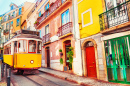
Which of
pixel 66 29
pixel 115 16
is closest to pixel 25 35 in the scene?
pixel 66 29

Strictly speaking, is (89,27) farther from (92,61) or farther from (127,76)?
(127,76)

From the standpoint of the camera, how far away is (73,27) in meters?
10.3

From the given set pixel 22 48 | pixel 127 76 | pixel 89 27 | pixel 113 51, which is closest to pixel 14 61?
pixel 22 48

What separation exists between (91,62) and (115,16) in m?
3.80

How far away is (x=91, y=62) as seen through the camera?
27.8 ft

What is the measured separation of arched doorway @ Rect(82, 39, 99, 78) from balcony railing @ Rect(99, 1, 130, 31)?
1.56 m

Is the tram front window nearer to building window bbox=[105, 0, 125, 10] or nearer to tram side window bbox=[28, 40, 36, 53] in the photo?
tram side window bbox=[28, 40, 36, 53]

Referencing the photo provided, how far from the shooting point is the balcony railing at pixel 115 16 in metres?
6.12

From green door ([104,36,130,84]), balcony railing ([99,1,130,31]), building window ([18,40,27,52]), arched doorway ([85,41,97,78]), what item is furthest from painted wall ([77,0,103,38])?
building window ([18,40,27,52])

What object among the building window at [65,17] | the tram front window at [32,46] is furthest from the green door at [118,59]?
the tram front window at [32,46]

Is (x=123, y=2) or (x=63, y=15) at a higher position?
(x=63, y=15)

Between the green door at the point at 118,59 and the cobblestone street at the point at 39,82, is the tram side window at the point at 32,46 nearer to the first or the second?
the cobblestone street at the point at 39,82

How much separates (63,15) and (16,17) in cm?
2448

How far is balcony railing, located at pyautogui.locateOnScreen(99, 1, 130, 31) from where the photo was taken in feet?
20.1
